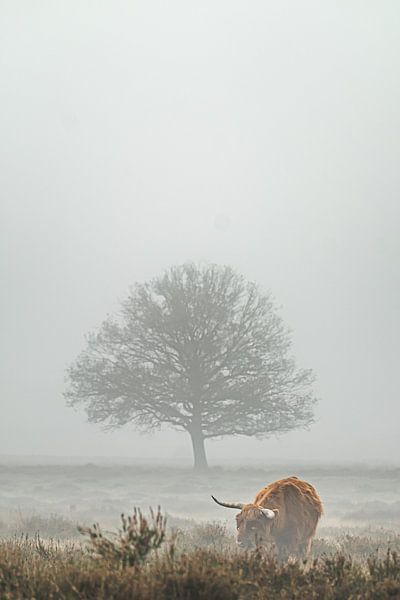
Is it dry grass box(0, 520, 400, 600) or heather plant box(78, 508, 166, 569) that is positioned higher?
heather plant box(78, 508, 166, 569)

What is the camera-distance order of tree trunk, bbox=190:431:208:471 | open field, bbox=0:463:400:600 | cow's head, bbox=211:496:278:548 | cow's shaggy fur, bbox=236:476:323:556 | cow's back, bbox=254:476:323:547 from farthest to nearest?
tree trunk, bbox=190:431:208:471
cow's back, bbox=254:476:323:547
cow's shaggy fur, bbox=236:476:323:556
cow's head, bbox=211:496:278:548
open field, bbox=0:463:400:600

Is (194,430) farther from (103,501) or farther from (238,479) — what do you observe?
(103,501)

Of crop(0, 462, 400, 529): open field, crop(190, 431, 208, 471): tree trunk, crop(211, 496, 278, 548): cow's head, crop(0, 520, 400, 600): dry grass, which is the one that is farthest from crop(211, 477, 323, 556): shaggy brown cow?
crop(190, 431, 208, 471): tree trunk

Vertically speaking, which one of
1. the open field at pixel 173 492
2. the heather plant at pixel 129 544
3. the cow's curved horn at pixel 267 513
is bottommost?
the open field at pixel 173 492

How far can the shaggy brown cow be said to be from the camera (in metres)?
12.1

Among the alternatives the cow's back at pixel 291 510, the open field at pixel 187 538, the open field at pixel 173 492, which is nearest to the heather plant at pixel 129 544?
the open field at pixel 187 538

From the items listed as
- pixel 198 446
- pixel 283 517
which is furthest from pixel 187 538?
pixel 198 446

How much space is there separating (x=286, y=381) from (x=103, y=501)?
587 inches

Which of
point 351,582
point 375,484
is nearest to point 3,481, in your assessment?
point 375,484

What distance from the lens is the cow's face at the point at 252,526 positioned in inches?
474

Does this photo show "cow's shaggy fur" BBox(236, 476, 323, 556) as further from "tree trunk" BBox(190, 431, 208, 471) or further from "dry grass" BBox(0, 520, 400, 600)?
"tree trunk" BBox(190, 431, 208, 471)

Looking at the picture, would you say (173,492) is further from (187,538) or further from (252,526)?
(252,526)

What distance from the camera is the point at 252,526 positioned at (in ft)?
39.6

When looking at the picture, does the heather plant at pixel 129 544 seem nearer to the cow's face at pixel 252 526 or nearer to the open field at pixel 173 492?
the cow's face at pixel 252 526
